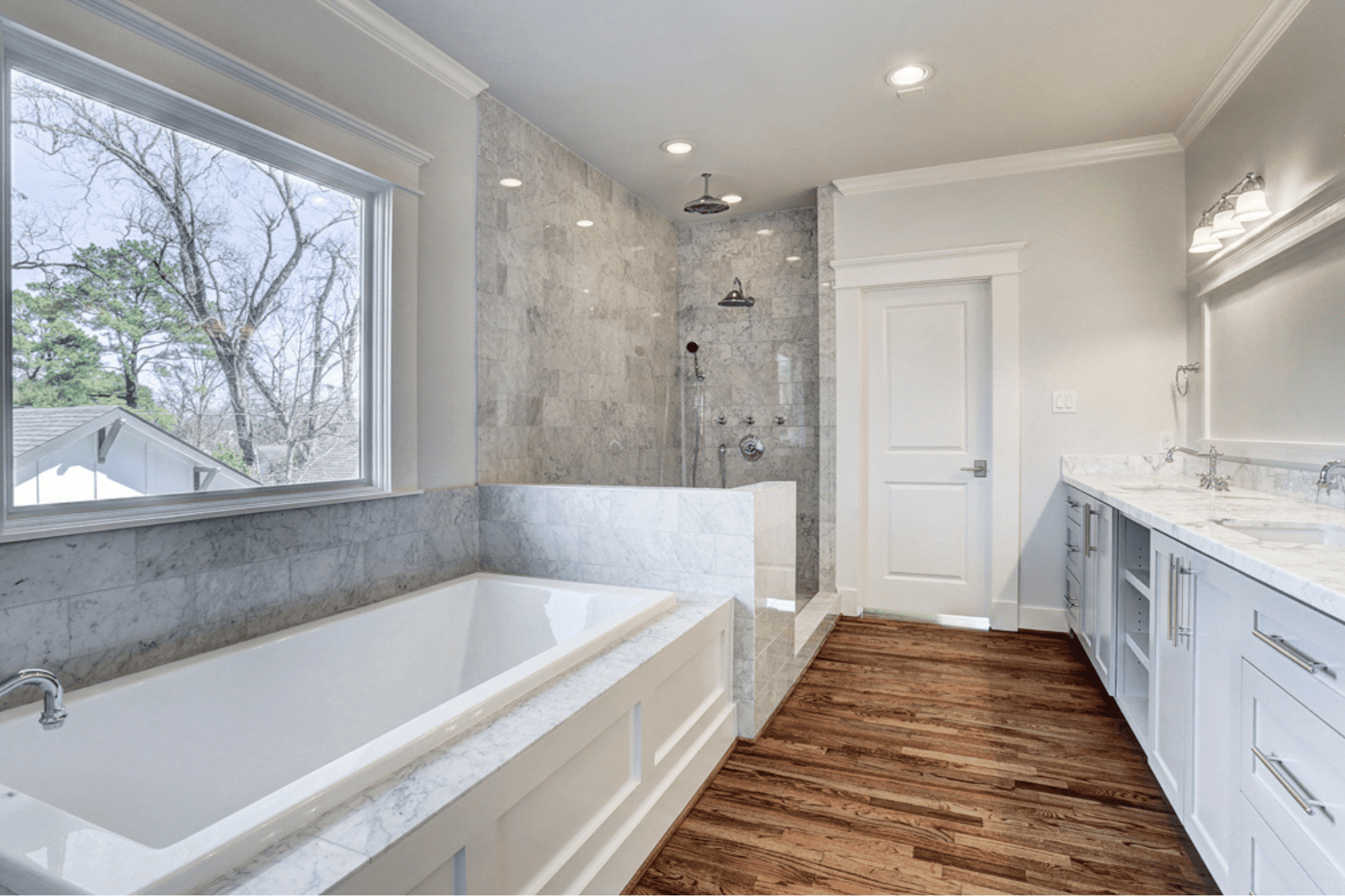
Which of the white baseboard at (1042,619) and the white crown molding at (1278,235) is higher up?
the white crown molding at (1278,235)

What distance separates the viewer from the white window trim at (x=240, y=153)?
4.79ft

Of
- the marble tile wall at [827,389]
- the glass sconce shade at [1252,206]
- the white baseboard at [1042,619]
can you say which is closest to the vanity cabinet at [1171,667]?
the glass sconce shade at [1252,206]

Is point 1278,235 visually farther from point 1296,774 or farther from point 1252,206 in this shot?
point 1296,774

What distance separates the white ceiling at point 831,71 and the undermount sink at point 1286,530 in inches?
68.9

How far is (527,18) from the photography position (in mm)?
2408

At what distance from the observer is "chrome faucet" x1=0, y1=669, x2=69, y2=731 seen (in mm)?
1007

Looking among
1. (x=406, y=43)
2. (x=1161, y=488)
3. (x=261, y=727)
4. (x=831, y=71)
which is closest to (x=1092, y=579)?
(x=1161, y=488)

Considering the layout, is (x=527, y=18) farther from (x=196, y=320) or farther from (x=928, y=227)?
(x=928, y=227)

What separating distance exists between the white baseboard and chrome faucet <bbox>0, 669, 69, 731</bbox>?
3884 millimetres

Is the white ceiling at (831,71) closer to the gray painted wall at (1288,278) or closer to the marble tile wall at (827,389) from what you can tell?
the gray painted wall at (1288,278)

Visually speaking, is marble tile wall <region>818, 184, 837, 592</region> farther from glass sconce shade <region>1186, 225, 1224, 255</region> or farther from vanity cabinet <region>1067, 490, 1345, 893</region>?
vanity cabinet <region>1067, 490, 1345, 893</region>

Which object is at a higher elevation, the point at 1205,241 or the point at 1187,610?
the point at 1205,241

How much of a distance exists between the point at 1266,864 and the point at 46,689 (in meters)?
2.13

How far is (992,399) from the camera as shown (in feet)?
12.4
